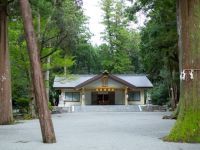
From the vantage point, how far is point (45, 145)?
12516mm

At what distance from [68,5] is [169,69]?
19080 mm

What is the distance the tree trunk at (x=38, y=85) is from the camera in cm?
1321

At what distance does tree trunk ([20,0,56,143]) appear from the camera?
13211 mm

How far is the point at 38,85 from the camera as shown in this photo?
Answer: 13484 mm

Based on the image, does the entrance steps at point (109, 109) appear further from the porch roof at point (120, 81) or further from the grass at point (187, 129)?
the grass at point (187, 129)

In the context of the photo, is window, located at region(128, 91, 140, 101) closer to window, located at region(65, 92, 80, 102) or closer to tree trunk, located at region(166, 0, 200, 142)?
window, located at region(65, 92, 80, 102)

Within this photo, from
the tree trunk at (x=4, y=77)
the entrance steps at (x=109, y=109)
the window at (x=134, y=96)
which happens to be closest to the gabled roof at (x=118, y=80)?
the window at (x=134, y=96)

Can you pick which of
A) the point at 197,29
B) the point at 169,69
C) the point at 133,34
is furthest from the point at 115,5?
the point at 197,29

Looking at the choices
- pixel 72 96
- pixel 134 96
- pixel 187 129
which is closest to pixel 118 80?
pixel 134 96

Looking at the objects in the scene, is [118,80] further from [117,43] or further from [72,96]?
Answer: [117,43]

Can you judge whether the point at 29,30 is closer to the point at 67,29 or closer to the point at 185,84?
the point at 185,84

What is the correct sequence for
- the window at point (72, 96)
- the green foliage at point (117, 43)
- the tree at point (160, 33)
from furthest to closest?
1. the green foliage at point (117, 43)
2. the window at point (72, 96)
3. the tree at point (160, 33)

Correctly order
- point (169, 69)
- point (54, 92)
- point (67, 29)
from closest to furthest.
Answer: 1. point (67, 29)
2. point (169, 69)
3. point (54, 92)

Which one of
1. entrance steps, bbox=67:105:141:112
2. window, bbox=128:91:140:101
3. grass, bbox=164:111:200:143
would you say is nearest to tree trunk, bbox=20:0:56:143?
grass, bbox=164:111:200:143
